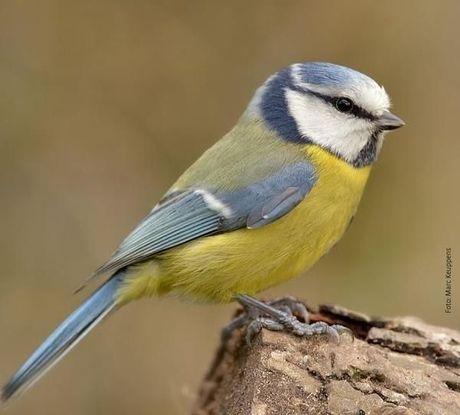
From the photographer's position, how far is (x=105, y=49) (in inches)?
208

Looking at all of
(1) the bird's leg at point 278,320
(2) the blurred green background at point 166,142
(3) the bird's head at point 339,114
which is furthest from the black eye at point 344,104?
(2) the blurred green background at point 166,142

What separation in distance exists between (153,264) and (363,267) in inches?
87.0

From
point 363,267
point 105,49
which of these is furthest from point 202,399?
point 105,49

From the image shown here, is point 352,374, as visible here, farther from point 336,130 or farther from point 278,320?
point 336,130

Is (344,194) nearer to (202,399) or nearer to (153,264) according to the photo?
(153,264)

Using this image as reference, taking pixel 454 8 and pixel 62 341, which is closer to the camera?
pixel 62 341

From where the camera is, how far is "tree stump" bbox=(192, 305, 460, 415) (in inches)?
85.7

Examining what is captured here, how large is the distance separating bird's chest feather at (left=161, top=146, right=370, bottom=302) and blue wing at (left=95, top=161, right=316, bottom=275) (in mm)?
32

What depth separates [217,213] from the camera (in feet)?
8.98

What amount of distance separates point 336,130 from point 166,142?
240 cm

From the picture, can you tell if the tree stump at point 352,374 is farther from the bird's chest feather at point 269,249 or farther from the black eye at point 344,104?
the black eye at point 344,104

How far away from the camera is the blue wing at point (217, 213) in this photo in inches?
106

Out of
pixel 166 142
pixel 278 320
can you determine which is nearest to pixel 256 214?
pixel 278 320

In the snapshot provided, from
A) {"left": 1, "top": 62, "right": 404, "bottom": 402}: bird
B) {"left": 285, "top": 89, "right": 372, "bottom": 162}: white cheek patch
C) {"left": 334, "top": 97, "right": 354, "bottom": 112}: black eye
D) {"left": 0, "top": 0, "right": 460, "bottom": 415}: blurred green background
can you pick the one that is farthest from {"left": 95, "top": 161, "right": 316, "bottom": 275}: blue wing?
{"left": 0, "top": 0, "right": 460, "bottom": 415}: blurred green background
